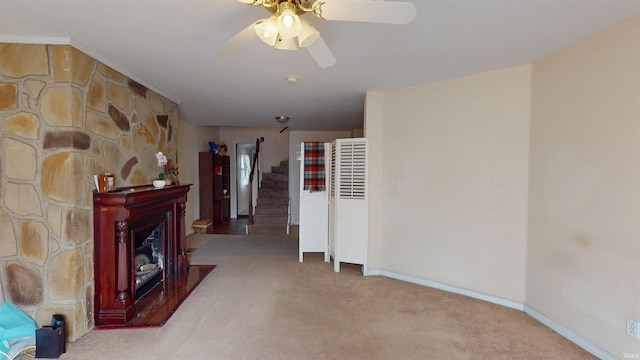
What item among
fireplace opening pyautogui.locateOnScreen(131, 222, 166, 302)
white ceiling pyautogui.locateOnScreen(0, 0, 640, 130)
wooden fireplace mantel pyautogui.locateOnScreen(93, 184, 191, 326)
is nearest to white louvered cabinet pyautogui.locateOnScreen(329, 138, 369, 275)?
white ceiling pyautogui.locateOnScreen(0, 0, 640, 130)

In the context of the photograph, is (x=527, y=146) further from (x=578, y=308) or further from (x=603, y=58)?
(x=578, y=308)

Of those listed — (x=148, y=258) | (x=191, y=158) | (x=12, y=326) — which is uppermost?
(x=191, y=158)

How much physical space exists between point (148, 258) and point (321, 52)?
3195 mm

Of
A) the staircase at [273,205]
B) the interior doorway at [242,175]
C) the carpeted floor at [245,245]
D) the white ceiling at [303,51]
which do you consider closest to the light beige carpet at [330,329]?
the carpeted floor at [245,245]

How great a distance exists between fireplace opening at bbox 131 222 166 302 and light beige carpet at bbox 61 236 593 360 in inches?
20.9

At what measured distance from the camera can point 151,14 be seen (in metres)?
2.02

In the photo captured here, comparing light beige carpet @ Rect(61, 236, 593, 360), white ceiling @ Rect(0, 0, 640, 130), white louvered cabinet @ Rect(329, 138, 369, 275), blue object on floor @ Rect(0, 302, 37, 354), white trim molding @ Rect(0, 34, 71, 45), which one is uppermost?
white ceiling @ Rect(0, 0, 640, 130)

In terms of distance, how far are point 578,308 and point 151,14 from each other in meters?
3.78

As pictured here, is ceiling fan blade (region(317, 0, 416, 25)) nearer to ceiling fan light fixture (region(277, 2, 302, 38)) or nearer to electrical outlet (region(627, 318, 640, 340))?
ceiling fan light fixture (region(277, 2, 302, 38))

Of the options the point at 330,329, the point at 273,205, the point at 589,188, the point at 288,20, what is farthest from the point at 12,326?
the point at 273,205

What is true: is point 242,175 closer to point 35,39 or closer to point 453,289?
point 35,39

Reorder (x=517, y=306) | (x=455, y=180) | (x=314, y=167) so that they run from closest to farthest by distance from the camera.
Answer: (x=517, y=306) → (x=455, y=180) → (x=314, y=167)

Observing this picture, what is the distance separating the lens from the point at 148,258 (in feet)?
12.1

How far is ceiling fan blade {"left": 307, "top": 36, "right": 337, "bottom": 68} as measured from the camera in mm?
1839
